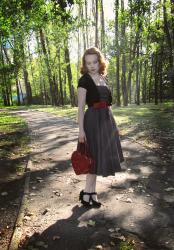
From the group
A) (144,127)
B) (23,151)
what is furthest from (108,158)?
(144,127)

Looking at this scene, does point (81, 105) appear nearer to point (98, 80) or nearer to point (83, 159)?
point (98, 80)

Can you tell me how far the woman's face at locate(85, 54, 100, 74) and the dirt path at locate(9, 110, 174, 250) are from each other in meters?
2.33

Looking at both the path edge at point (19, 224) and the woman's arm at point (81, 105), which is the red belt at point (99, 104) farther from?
the path edge at point (19, 224)

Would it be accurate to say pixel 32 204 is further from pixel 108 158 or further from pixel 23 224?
pixel 108 158

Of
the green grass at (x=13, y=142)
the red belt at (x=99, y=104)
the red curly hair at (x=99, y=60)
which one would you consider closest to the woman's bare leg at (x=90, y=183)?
the red belt at (x=99, y=104)

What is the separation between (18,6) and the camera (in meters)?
12.9

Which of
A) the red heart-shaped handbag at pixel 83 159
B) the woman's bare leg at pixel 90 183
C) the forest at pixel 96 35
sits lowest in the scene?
the woman's bare leg at pixel 90 183

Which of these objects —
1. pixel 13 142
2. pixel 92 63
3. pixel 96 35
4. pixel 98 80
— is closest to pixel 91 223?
pixel 98 80

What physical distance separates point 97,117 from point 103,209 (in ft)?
5.09

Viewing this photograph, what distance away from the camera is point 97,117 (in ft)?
18.7

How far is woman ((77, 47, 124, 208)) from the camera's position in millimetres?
5629

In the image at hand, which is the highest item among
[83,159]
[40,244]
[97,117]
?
[97,117]

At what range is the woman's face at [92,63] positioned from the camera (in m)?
5.63

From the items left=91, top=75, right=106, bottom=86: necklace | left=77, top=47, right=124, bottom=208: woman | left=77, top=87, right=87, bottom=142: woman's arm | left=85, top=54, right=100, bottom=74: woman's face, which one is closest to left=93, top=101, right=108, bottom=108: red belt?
left=77, top=47, right=124, bottom=208: woman
